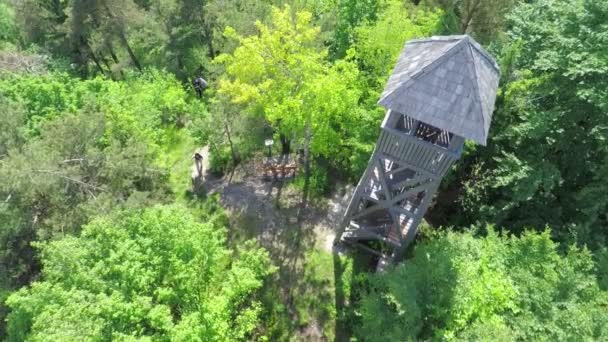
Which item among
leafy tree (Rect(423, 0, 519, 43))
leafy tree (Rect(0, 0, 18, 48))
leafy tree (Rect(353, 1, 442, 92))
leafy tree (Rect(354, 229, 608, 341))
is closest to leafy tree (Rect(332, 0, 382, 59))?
leafy tree (Rect(353, 1, 442, 92))

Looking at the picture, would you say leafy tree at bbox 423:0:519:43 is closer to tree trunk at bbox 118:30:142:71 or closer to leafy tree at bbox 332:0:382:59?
leafy tree at bbox 332:0:382:59

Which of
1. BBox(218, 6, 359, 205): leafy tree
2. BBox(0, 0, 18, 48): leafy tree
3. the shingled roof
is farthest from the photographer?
BBox(0, 0, 18, 48): leafy tree

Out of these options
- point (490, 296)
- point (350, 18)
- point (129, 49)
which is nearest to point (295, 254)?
point (490, 296)

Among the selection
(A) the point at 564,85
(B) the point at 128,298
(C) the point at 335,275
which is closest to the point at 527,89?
(A) the point at 564,85

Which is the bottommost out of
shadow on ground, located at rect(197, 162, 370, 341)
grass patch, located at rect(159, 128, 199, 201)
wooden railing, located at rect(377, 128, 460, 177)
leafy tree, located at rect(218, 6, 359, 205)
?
shadow on ground, located at rect(197, 162, 370, 341)

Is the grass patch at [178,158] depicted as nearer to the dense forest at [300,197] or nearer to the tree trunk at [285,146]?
the dense forest at [300,197]
